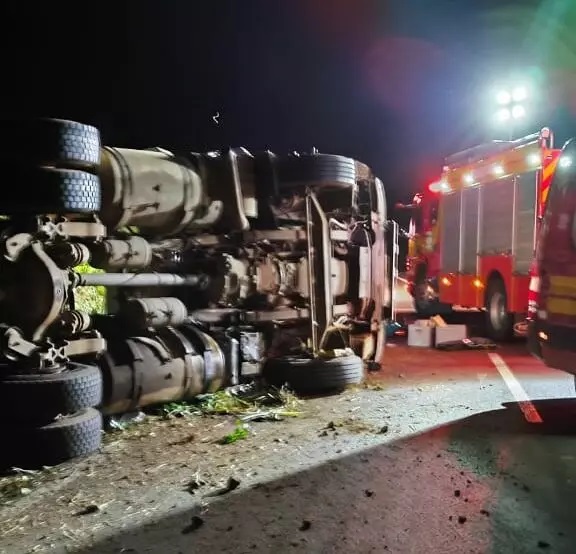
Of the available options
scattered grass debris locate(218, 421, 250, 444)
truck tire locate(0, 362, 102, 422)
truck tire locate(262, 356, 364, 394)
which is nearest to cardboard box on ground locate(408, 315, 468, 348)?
truck tire locate(262, 356, 364, 394)

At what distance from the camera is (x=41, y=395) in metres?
4.65

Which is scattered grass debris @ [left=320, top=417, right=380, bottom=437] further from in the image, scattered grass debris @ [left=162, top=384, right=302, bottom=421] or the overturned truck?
the overturned truck

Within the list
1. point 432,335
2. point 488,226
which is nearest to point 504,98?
point 488,226

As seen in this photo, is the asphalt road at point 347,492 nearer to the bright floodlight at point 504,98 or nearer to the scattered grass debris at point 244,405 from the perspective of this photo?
the scattered grass debris at point 244,405

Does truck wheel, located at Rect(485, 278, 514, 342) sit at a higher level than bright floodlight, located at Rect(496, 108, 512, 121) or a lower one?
lower

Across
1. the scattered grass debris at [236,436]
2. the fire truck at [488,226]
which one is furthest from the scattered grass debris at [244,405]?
the fire truck at [488,226]

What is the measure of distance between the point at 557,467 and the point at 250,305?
3.88 meters

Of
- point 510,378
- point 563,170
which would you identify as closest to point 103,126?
point 510,378

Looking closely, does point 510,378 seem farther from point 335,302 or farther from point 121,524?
point 121,524

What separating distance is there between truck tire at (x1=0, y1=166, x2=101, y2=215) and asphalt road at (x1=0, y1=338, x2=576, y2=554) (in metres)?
1.78

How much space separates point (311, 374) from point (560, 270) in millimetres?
2685

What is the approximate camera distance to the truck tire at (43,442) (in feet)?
15.3

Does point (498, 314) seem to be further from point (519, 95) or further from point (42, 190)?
point (42, 190)

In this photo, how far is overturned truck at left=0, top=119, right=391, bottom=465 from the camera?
476cm
